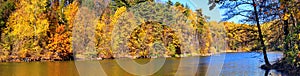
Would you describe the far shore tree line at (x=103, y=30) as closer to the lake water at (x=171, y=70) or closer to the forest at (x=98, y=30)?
the forest at (x=98, y=30)

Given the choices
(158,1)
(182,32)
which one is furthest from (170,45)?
(158,1)

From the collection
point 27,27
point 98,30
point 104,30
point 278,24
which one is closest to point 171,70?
point 278,24

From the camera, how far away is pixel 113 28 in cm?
3319

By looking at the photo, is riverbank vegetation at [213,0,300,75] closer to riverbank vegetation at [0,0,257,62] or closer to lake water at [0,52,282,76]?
lake water at [0,52,282,76]

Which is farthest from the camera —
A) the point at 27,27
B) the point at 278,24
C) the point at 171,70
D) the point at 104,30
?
the point at 104,30

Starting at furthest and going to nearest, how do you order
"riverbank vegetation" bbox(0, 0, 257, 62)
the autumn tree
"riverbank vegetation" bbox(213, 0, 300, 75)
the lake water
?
"riverbank vegetation" bbox(0, 0, 257, 62) → the autumn tree → the lake water → "riverbank vegetation" bbox(213, 0, 300, 75)

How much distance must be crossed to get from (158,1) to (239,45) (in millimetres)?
16750

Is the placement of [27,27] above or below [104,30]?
above

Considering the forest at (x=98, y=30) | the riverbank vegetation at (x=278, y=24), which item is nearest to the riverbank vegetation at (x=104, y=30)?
the forest at (x=98, y=30)

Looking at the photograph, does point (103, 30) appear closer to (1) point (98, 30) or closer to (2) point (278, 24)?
(1) point (98, 30)

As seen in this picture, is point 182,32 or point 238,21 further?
point 182,32

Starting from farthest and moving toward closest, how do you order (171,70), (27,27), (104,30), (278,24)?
(104,30)
(27,27)
(171,70)
(278,24)

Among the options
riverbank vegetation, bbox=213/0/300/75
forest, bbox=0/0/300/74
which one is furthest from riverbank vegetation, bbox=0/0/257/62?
riverbank vegetation, bbox=213/0/300/75

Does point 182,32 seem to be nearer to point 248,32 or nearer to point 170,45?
point 170,45
